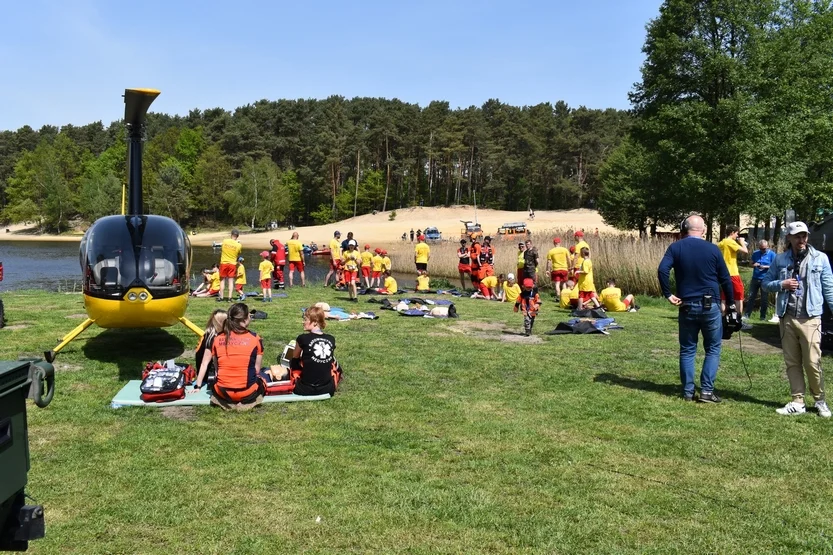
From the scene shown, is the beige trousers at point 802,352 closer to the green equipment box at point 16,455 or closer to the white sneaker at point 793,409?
the white sneaker at point 793,409

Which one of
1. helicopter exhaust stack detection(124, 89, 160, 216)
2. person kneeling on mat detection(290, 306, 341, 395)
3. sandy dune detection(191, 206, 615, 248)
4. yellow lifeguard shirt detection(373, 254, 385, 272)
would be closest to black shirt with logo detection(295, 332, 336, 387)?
person kneeling on mat detection(290, 306, 341, 395)

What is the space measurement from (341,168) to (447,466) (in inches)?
3244

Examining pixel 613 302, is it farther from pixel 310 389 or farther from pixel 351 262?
pixel 310 389

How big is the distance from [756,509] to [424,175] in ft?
286

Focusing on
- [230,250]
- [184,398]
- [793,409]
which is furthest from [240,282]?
[793,409]

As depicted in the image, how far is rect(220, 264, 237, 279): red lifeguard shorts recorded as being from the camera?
625 inches

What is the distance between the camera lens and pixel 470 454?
5496 mm

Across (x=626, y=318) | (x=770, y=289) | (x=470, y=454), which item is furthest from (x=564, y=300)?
(x=470, y=454)

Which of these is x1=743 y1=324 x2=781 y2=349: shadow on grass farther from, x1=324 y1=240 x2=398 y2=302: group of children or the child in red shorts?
the child in red shorts

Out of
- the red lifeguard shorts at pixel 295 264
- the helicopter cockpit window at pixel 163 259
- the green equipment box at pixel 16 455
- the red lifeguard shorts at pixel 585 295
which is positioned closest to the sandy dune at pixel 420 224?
the red lifeguard shorts at pixel 295 264

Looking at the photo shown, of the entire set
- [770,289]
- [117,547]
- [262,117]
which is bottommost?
[117,547]

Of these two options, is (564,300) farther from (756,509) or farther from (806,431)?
(756,509)

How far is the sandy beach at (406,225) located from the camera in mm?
64375

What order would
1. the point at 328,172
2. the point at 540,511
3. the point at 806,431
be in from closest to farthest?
the point at 540,511 < the point at 806,431 < the point at 328,172
